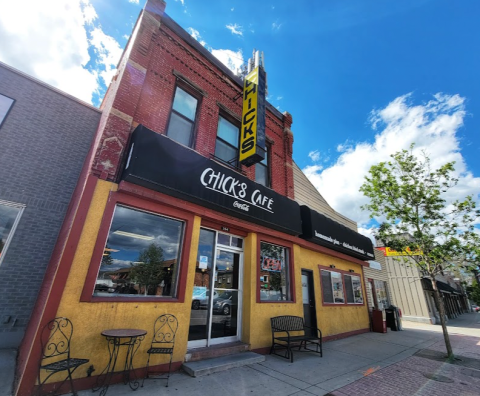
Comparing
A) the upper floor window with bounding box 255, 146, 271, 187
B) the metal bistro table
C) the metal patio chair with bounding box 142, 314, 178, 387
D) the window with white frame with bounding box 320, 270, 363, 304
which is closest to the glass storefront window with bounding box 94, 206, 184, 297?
the metal patio chair with bounding box 142, 314, 178, 387

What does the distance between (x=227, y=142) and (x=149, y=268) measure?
4.64m

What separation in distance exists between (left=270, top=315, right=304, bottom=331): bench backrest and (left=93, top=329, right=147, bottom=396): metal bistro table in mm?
3813

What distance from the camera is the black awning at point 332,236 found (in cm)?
893

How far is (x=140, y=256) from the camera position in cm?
503

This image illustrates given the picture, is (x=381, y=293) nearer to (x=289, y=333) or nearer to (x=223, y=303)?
(x=289, y=333)

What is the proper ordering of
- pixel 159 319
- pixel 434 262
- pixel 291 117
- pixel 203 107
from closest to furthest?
pixel 159 319, pixel 203 107, pixel 434 262, pixel 291 117

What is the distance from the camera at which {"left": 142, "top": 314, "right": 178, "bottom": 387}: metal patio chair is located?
4445mm

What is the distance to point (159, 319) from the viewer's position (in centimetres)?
473

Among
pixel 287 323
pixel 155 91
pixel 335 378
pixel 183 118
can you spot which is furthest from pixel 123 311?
pixel 155 91

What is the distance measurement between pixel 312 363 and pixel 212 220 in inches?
172

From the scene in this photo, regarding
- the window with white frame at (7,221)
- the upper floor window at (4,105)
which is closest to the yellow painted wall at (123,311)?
the window with white frame at (7,221)

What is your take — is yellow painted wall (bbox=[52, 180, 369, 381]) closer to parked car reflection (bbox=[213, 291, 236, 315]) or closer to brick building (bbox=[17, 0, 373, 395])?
brick building (bbox=[17, 0, 373, 395])

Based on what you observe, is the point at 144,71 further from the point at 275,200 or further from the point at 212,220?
the point at 275,200

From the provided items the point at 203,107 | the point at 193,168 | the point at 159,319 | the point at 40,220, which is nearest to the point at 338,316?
the point at 159,319
